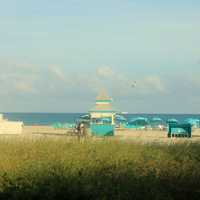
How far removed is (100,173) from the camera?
9836 millimetres

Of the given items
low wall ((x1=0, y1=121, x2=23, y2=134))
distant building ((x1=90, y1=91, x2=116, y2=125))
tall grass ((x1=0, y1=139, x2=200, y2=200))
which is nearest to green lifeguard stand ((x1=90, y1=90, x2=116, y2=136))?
distant building ((x1=90, y1=91, x2=116, y2=125))

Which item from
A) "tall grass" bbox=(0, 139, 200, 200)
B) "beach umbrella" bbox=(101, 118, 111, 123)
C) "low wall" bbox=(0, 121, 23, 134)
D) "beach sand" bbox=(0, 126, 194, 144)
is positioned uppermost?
"beach umbrella" bbox=(101, 118, 111, 123)

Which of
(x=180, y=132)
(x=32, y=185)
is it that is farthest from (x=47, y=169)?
(x=180, y=132)

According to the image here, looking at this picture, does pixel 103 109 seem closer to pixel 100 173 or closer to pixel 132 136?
pixel 132 136

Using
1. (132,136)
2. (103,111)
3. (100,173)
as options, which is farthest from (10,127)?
(100,173)

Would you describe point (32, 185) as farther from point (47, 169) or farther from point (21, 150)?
point (21, 150)

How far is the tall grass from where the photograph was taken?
9295mm

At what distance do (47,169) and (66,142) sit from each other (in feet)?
8.20

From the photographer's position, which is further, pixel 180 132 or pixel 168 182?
pixel 180 132

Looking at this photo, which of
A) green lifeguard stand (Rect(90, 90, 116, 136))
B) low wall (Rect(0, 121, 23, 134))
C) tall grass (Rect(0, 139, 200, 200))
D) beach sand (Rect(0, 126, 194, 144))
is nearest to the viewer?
tall grass (Rect(0, 139, 200, 200))

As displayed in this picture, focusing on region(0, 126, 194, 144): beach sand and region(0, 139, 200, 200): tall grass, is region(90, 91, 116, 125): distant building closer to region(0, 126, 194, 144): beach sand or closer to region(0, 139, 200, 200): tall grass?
region(0, 126, 194, 144): beach sand

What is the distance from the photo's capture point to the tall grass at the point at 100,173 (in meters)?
9.29

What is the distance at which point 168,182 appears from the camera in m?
9.77

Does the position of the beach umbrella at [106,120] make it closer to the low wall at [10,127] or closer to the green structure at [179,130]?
the low wall at [10,127]
